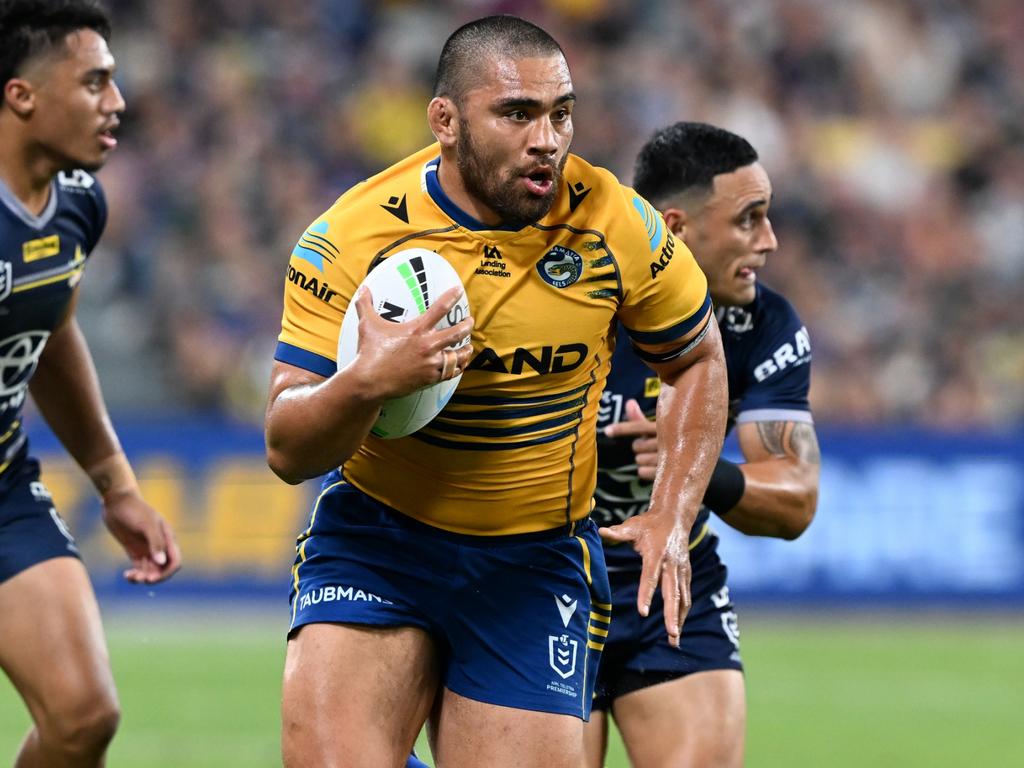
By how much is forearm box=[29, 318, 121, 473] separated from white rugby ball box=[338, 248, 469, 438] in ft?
6.44

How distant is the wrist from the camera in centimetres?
654

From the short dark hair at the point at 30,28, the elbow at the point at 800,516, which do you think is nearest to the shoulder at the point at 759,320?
the elbow at the point at 800,516

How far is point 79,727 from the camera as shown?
580 centimetres

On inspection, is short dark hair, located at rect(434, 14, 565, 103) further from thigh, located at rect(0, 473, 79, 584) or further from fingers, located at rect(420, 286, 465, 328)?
thigh, located at rect(0, 473, 79, 584)

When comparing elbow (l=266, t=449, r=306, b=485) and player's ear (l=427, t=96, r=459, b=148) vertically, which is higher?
player's ear (l=427, t=96, r=459, b=148)

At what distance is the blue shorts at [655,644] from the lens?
614cm

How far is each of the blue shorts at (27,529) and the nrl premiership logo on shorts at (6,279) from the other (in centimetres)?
66

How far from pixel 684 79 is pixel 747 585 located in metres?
5.87

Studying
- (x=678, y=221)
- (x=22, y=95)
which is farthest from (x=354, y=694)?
(x=22, y=95)

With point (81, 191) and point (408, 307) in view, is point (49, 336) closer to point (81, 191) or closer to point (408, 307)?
point (81, 191)

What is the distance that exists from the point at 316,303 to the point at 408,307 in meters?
0.31

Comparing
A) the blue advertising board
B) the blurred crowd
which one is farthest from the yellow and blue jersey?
the blurred crowd

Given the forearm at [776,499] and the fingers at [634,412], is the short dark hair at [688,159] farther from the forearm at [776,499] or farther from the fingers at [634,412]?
the forearm at [776,499]

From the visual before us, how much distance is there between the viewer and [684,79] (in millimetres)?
17688
